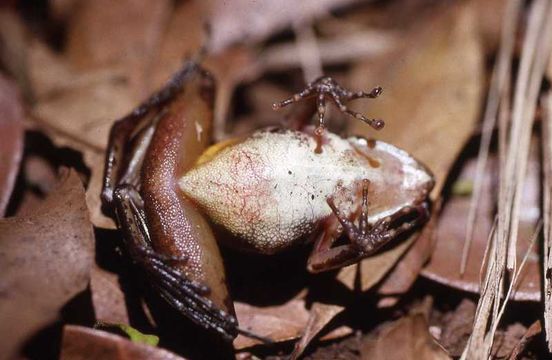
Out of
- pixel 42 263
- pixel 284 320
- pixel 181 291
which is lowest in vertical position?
pixel 284 320

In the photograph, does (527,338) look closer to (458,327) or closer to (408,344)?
(458,327)

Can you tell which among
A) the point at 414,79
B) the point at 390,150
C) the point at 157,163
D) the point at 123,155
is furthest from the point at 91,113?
the point at 414,79

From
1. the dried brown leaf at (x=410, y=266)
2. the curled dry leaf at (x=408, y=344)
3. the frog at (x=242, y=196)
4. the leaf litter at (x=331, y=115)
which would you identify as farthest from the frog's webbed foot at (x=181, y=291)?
the dried brown leaf at (x=410, y=266)

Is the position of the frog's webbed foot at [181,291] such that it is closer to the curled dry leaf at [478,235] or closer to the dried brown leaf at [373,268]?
the dried brown leaf at [373,268]

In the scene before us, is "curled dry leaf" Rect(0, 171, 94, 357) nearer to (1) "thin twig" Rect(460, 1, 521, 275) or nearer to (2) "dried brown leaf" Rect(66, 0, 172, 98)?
(2) "dried brown leaf" Rect(66, 0, 172, 98)

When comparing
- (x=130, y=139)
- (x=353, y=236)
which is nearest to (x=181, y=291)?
(x=353, y=236)

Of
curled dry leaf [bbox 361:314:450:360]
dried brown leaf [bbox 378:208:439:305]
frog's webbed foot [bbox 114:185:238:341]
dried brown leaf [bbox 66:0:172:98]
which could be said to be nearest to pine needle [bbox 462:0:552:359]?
curled dry leaf [bbox 361:314:450:360]

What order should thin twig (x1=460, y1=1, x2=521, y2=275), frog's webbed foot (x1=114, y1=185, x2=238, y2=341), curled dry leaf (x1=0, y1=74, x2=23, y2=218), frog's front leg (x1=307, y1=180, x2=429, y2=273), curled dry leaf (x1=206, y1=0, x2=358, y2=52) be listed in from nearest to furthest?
frog's webbed foot (x1=114, y1=185, x2=238, y2=341), frog's front leg (x1=307, y1=180, x2=429, y2=273), curled dry leaf (x1=0, y1=74, x2=23, y2=218), thin twig (x1=460, y1=1, x2=521, y2=275), curled dry leaf (x1=206, y1=0, x2=358, y2=52)
